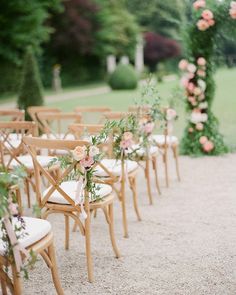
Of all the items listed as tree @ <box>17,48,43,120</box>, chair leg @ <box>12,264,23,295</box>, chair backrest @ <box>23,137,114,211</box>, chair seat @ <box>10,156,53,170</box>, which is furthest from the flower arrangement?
tree @ <box>17,48,43,120</box>

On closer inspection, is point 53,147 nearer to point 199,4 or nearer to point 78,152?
point 78,152

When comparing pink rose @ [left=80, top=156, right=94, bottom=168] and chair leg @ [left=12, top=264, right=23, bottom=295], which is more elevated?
pink rose @ [left=80, top=156, right=94, bottom=168]

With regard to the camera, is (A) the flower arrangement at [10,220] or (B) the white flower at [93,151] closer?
(A) the flower arrangement at [10,220]

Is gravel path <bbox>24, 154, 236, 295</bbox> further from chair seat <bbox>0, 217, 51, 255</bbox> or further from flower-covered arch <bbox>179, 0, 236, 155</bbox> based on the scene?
flower-covered arch <bbox>179, 0, 236, 155</bbox>

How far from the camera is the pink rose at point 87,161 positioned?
11.3 ft

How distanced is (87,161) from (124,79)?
21.1m

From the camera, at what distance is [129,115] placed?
15.4 feet

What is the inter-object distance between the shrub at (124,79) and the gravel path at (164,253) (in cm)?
1858

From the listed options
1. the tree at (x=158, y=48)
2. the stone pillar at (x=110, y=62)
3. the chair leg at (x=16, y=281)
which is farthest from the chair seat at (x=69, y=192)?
the tree at (x=158, y=48)

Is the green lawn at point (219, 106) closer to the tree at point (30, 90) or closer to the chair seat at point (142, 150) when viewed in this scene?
the tree at point (30, 90)

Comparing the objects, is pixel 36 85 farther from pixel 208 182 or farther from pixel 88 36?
pixel 88 36

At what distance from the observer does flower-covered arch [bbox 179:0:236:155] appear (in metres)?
7.70

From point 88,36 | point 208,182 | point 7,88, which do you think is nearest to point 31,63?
point 208,182

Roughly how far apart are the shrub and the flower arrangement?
21.7 m
